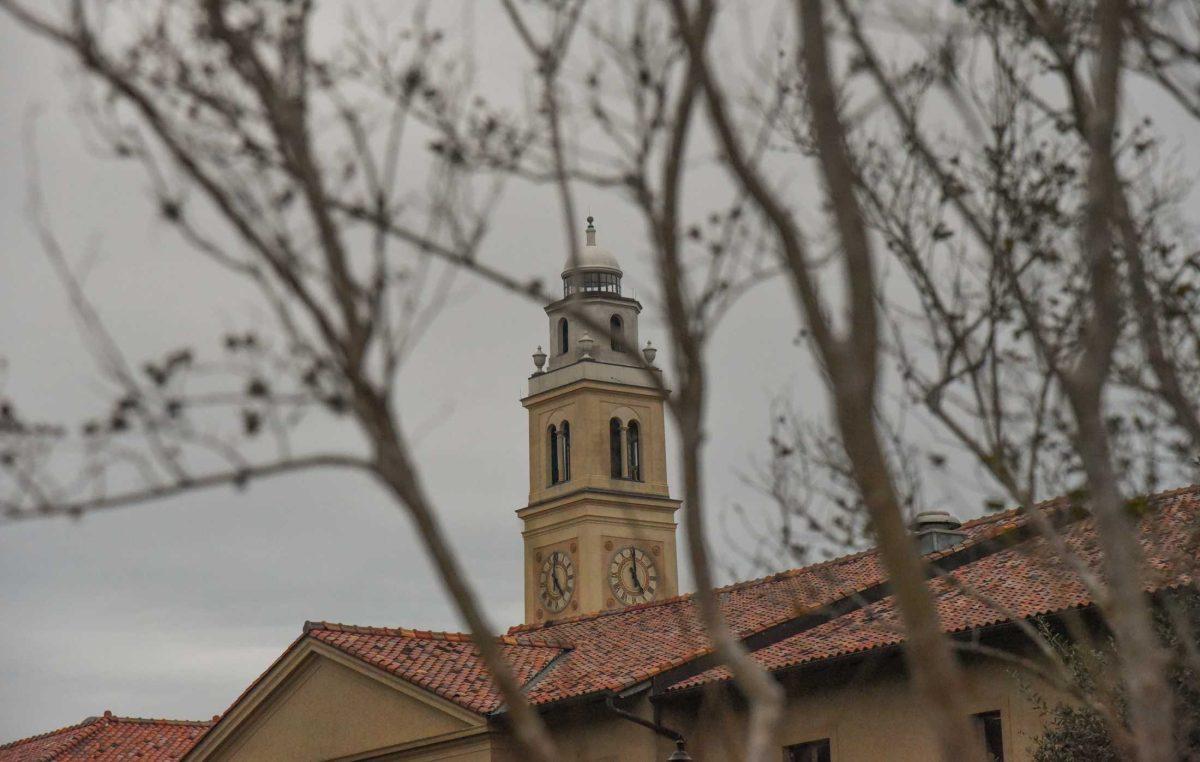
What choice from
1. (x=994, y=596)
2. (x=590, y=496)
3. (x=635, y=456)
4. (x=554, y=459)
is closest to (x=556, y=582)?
(x=590, y=496)

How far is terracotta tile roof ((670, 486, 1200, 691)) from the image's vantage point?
53.3 feet

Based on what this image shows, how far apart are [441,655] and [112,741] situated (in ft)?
39.4

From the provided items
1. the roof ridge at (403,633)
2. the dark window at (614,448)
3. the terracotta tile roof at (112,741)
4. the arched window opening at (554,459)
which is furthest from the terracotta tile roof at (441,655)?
the arched window opening at (554,459)

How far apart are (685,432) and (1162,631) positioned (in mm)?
9916

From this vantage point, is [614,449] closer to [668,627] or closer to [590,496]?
[590,496]

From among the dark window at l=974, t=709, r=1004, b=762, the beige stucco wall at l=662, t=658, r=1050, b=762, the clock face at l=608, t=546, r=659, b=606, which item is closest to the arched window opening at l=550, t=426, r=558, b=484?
the clock face at l=608, t=546, r=659, b=606

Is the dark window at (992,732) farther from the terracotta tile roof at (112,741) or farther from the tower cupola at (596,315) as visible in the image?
the tower cupola at (596,315)

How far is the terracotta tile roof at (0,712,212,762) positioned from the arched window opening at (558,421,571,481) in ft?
103

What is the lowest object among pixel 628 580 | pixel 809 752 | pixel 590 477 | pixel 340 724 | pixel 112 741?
pixel 809 752

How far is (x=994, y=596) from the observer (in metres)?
17.7

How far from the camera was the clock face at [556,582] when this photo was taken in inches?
2574

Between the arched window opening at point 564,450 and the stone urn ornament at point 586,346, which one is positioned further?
the arched window opening at point 564,450

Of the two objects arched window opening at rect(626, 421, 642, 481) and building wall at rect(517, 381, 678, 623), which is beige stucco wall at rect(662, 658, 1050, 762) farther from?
arched window opening at rect(626, 421, 642, 481)

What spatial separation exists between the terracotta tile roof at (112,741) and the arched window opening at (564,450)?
103 feet
